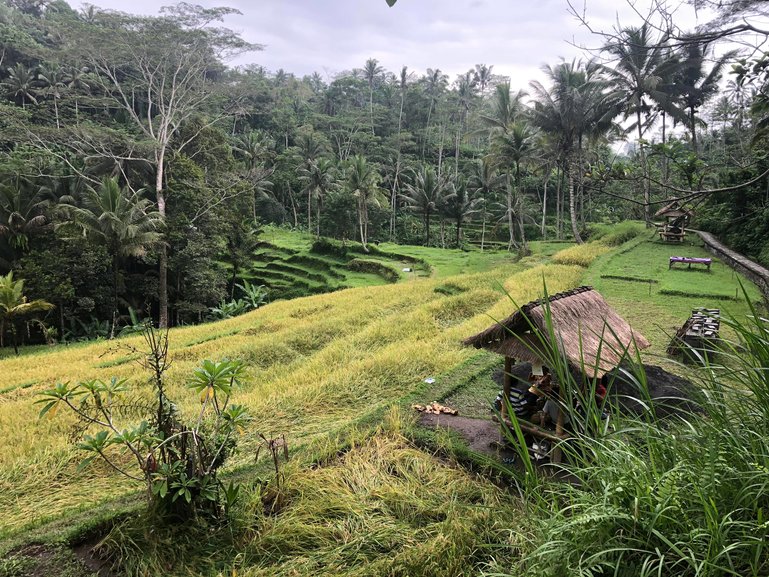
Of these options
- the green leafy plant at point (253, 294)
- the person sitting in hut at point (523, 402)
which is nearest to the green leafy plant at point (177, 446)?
the person sitting in hut at point (523, 402)

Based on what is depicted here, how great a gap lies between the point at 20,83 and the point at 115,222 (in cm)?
1917

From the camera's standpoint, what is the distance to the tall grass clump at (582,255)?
15.2 m

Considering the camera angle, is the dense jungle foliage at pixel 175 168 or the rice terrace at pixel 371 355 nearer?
the rice terrace at pixel 371 355

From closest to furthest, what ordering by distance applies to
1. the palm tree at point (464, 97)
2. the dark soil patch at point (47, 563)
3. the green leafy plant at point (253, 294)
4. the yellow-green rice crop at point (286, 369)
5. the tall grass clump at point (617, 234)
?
the dark soil patch at point (47, 563)
the yellow-green rice crop at point (286, 369)
the tall grass clump at point (617, 234)
the green leafy plant at point (253, 294)
the palm tree at point (464, 97)

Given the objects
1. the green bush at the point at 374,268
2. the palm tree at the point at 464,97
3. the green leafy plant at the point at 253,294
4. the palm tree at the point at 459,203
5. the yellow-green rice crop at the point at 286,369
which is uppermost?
the palm tree at the point at 464,97

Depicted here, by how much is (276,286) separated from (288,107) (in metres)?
25.9

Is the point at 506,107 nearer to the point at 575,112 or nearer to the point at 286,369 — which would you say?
the point at 575,112

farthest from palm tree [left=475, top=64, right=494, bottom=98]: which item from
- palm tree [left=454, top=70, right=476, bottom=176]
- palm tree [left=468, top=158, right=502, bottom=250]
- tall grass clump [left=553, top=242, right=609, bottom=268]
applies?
tall grass clump [left=553, top=242, right=609, bottom=268]

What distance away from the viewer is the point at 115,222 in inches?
590

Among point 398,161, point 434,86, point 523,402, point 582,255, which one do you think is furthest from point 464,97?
point 523,402

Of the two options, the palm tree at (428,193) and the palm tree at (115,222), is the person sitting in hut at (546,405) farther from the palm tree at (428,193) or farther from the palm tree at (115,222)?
the palm tree at (428,193)

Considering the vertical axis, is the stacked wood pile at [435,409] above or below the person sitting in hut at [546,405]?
below

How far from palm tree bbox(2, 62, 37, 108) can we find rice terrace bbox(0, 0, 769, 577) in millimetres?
131

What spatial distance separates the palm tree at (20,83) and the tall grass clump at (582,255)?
29.2 meters
